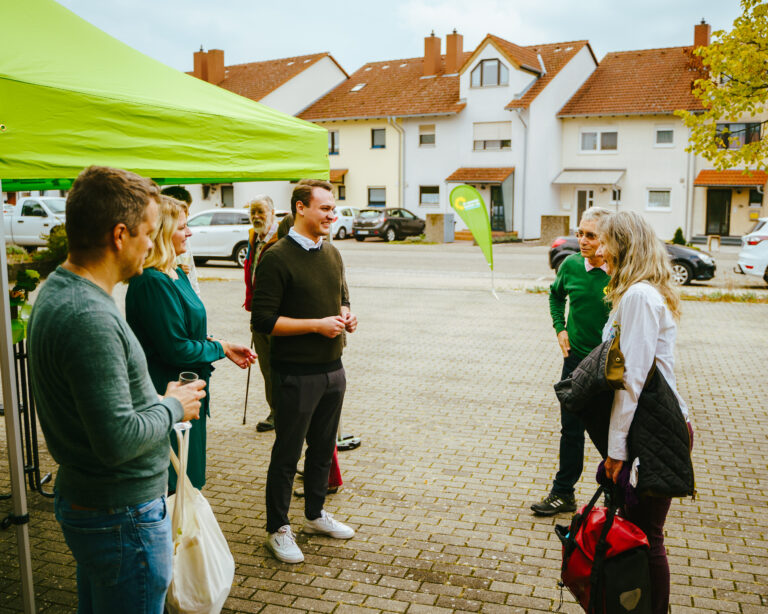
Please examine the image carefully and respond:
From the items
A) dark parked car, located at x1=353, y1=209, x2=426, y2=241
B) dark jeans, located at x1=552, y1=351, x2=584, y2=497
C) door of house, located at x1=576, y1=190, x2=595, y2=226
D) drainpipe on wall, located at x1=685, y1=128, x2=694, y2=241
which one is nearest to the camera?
dark jeans, located at x1=552, y1=351, x2=584, y2=497

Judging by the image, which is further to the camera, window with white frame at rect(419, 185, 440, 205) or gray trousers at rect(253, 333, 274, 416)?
window with white frame at rect(419, 185, 440, 205)

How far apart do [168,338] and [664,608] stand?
2569 millimetres

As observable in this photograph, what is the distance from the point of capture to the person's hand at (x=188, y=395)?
2.38m

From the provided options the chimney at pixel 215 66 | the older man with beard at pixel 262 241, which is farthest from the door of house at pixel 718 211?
the older man with beard at pixel 262 241

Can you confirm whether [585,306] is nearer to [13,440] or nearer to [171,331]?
[171,331]

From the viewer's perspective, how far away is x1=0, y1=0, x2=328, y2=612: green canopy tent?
3254 millimetres

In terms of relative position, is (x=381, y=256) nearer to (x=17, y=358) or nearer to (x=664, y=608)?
(x=17, y=358)

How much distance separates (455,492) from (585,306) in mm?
1653

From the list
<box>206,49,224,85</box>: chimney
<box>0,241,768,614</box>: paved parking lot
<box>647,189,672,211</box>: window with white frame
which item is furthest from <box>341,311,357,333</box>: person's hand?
<box>206,49,224,85</box>: chimney

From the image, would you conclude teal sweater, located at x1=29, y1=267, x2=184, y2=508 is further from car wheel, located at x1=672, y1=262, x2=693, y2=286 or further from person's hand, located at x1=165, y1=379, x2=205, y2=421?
car wheel, located at x1=672, y1=262, x2=693, y2=286

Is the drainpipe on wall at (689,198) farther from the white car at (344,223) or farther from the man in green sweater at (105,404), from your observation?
the man in green sweater at (105,404)

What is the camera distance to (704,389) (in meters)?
8.27

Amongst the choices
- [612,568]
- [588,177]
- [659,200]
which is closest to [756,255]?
[612,568]

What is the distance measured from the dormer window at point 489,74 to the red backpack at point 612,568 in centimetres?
3780
